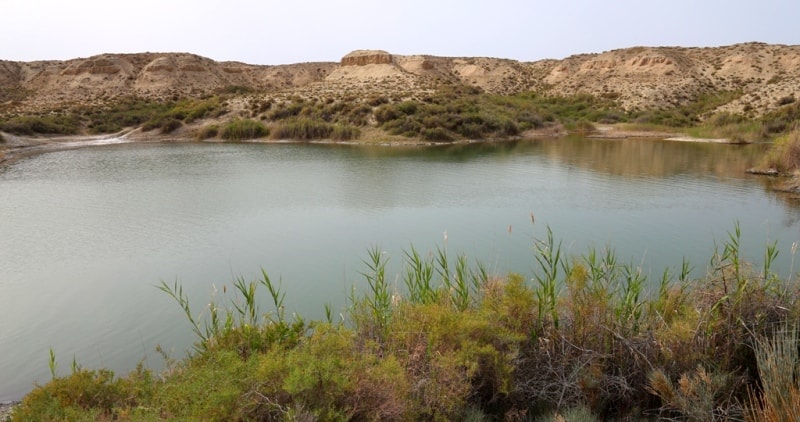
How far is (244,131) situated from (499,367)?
30.2 m

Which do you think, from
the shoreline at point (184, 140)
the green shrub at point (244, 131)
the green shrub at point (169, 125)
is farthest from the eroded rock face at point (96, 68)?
the green shrub at point (244, 131)

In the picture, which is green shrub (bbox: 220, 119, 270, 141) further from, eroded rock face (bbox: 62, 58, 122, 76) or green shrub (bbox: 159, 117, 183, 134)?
eroded rock face (bbox: 62, 58, 122, 76)

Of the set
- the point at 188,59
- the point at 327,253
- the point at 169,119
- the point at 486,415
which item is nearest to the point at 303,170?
the point at 327,253

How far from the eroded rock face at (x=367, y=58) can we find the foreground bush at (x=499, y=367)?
5530cm

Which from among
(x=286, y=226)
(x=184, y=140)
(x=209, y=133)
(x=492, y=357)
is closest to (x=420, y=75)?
(x=209, y=133)

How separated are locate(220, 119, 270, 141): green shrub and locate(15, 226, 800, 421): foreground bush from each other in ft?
93.4

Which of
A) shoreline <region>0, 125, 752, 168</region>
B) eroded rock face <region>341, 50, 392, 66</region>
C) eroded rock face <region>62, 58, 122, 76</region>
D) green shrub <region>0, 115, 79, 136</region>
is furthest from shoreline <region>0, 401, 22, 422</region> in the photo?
eroded rock face <region>62, 58, 122, 76</region>

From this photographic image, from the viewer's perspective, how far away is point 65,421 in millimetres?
2986

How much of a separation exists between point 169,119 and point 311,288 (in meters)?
31.8

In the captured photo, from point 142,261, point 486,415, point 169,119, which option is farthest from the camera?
point 169,119

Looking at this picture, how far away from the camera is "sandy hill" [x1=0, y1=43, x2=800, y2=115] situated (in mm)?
46531

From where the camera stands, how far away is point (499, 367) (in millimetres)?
3627

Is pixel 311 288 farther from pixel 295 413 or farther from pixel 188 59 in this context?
pixel 188 59

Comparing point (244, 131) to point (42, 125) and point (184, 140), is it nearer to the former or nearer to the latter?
point (184, 140)
